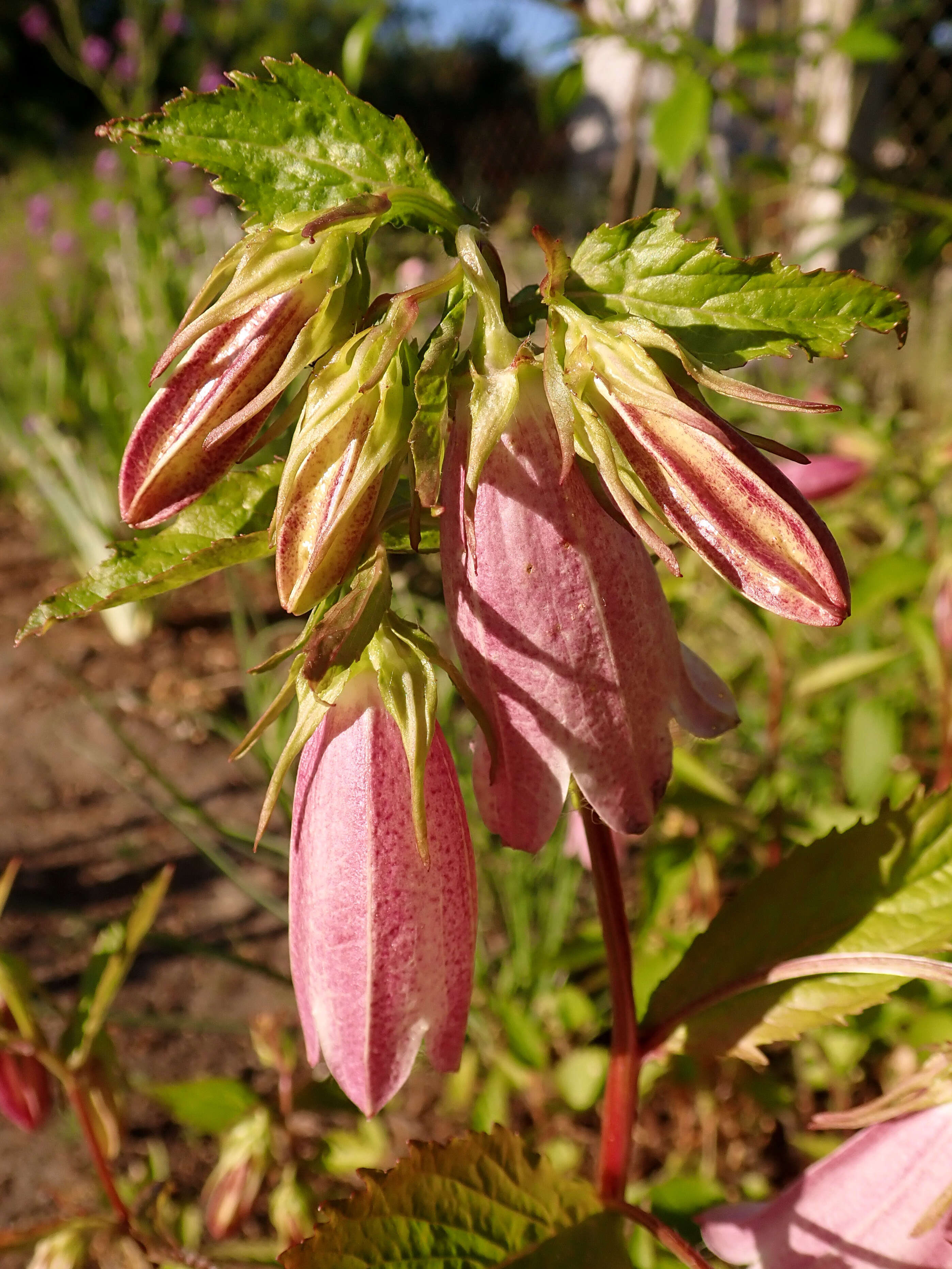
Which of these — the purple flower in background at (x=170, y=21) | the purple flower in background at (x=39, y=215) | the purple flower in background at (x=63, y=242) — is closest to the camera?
the purple flower in background at (x=170, y=21)

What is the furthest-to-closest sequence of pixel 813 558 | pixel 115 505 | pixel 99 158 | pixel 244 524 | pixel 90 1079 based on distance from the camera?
pixel 99 158 → pixel 115 505 → pixel 90 1079 → pixel 244 524 → pixel 813 558

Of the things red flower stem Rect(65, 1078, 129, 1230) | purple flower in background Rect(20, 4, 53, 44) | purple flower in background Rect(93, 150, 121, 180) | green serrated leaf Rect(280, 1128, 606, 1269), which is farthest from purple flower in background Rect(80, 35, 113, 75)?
green serrated leaf Rect(280, 1128, 606, 1269)

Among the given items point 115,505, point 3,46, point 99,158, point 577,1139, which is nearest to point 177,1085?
point 577,1139

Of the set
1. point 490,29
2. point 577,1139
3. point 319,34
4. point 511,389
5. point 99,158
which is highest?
point 319,34

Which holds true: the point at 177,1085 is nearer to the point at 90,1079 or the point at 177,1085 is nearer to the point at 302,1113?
the point at 90,1079

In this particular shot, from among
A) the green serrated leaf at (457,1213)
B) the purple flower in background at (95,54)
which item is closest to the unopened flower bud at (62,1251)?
the green serrated leaf at (457,1213)

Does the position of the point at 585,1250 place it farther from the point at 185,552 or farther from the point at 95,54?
the point at 95,54

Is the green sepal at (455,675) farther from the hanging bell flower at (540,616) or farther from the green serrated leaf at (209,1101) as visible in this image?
the green serrated leaf at (209,1101)

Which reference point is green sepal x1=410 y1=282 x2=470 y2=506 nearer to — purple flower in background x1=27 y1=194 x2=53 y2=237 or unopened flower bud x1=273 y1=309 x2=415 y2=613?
unopened flower bud x1=273 y1=309 x2=415 y2=613
